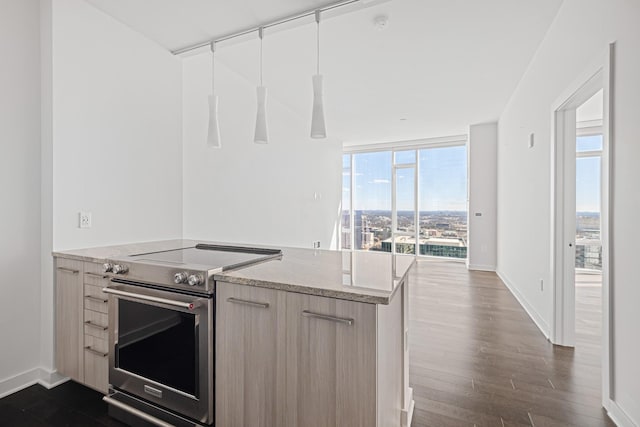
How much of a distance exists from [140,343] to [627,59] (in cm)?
298

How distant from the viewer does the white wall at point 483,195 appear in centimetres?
612

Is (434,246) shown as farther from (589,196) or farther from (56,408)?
(56,408)

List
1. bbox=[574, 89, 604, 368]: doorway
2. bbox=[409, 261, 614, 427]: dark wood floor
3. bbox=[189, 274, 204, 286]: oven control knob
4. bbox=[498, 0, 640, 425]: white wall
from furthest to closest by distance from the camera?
bbox=[574, 89, 604, 368]: doorway → bbox=[409, 261, 614, 427]: dark wood floor → bbox=[498, 0, 640, 425]: white wall → bbox=[189, 274, 204, 286]: oven control knob

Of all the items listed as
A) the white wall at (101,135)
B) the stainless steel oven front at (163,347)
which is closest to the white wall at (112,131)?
the white wall at (101,135)

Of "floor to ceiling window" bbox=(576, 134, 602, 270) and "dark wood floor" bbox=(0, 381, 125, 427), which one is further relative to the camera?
"floor to ceiling window" bbox=(576, 134, 602, 270)

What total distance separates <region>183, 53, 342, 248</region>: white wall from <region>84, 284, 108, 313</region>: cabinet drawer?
1262mm

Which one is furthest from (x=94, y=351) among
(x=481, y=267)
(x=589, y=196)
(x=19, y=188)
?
(x=589, y=196)

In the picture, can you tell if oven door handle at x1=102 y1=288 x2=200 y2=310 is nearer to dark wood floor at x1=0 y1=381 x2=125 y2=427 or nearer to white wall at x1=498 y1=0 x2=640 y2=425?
dark wood floor at x1=0 y1=381 x2=125 y2=427

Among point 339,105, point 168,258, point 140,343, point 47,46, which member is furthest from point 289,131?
point 140,343

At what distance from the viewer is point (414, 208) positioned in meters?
7.39

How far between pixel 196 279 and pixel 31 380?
67.2 inches

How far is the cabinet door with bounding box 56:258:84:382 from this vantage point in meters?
2.06

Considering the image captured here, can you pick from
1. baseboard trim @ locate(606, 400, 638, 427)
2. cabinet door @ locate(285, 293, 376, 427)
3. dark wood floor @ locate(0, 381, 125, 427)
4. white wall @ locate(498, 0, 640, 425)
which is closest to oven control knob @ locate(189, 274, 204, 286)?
cabinet door @ locate(285, 293, 376, 427)

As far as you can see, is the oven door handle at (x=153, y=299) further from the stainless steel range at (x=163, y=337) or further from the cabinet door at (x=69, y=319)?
the cabinet door at (x=69, y=319)
